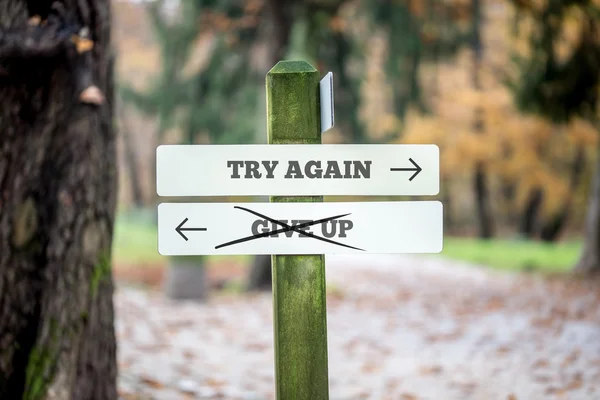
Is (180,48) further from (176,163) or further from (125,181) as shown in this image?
(125,181)

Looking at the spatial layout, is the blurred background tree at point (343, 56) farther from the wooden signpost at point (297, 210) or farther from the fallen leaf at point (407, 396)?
the wooden signpost at point (297, 210)

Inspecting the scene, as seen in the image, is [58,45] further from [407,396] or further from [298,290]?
[407,396]

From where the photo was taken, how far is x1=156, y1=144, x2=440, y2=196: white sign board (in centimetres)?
210

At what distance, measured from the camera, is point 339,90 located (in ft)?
37.3

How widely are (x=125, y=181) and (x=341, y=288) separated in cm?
2146

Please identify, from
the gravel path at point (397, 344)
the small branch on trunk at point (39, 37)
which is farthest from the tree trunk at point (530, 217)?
the small branch on trunk at point (39, 37)

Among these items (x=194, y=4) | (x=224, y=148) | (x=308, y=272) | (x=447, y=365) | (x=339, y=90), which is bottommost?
(x=447, y=365)

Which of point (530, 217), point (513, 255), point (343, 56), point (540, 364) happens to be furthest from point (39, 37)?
point (530, 217)

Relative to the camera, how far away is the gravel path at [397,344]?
4750mm

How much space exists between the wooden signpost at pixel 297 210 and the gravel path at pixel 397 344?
2299 millimetres

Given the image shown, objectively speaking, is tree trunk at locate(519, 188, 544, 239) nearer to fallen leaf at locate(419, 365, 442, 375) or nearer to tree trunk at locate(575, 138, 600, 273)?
tree trunk at locate(575, 138, 600, 273)

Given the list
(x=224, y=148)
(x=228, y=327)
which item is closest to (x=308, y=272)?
(x=224, y=148)

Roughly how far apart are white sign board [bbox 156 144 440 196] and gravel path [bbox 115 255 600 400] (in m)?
2.39

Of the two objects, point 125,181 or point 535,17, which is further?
point 125,181
